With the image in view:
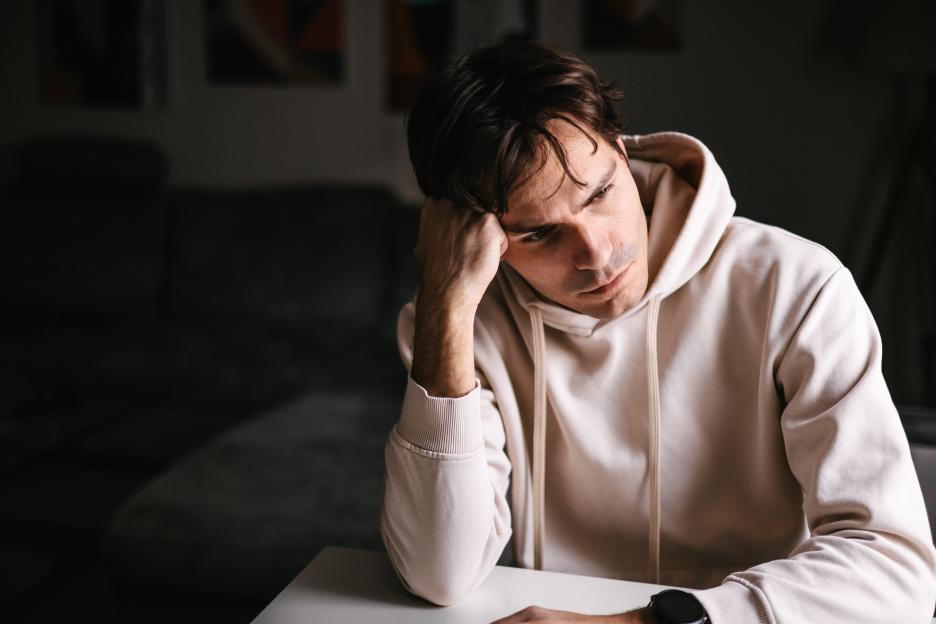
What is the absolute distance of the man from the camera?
90cm

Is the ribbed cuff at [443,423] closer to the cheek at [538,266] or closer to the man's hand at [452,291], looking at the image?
the man's hand at [452,291]

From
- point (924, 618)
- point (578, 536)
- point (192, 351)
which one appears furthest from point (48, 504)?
point (924, 618)

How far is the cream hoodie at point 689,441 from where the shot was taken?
875mm

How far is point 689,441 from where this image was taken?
112cm

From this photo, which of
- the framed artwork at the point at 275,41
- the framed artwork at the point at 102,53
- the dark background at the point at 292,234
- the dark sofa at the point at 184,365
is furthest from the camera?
the framed artwork at the point at 102,53

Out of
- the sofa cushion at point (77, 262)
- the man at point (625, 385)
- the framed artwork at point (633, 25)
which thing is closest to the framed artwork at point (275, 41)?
the sofa cushion at point (77, 262)

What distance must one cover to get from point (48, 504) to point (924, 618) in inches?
77.5

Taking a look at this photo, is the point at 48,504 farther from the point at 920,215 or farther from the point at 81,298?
the point at 920,215

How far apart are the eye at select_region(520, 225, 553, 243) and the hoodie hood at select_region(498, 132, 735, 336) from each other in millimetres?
132

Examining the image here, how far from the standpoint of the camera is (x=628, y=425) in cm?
115

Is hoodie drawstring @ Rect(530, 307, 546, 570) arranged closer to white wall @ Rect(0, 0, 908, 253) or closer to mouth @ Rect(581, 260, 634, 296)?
mouth @ Rect(581, 260, 634, 296)

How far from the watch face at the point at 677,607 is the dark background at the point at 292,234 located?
1294 millimetres

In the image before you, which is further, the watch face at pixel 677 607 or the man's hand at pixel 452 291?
the man's hand at pixel 452 291

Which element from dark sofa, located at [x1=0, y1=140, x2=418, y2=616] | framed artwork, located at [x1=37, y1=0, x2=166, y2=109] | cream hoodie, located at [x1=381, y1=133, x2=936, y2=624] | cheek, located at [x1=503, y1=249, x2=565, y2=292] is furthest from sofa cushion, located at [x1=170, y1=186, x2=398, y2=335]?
cheek, located at [x1=503, y1=249, x2=565, y2=292]
